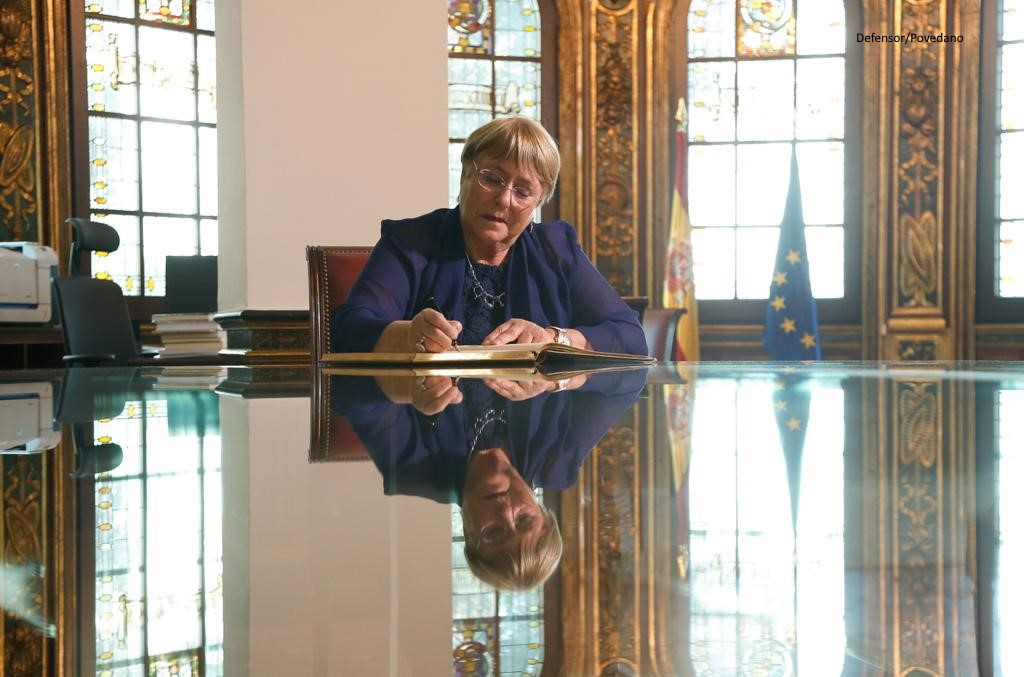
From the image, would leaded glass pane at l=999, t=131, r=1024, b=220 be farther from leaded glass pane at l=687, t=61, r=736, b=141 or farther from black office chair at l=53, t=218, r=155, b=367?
black office chair at l=53, t=218, r=155, b=367

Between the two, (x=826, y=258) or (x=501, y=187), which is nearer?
(x=501, y=187)

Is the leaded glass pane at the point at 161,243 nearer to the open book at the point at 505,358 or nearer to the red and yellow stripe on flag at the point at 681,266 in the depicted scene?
the red and yellow stripe on flag at the point at 681,266

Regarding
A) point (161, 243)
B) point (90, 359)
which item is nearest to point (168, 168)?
point (161, 243)

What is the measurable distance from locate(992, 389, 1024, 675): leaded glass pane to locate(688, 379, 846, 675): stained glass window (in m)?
0.03

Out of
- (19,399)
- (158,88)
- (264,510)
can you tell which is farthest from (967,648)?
(158,88)

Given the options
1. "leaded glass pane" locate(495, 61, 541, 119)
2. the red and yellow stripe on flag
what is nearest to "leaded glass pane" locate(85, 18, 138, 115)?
"leaded glass pane" locate(495, 61, 541, 119)

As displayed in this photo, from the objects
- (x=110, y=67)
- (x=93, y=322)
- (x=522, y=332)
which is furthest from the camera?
(x=110, y=67)

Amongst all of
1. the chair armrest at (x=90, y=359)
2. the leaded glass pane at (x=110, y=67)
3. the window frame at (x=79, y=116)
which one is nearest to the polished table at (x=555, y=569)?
the chair armrest at (x=90, y=359)

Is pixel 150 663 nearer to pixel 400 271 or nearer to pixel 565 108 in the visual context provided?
pixel 400 271

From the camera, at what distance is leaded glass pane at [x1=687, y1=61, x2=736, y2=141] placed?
25.0ft

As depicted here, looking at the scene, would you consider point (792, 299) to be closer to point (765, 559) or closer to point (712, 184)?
point (712, 184)

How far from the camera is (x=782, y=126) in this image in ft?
25.0

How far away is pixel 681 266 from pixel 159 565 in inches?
257

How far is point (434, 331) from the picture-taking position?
178cm
